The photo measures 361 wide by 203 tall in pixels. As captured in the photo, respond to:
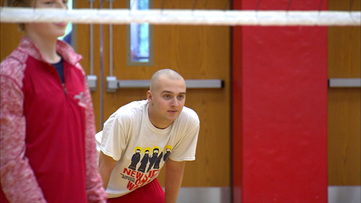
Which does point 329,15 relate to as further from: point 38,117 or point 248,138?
point 248,138

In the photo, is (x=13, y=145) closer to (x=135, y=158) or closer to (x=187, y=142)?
(x=135, y=158)

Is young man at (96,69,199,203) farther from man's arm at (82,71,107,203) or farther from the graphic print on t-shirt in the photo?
man's arm at (82,71,107,203)

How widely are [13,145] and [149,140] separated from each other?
1.17 metres

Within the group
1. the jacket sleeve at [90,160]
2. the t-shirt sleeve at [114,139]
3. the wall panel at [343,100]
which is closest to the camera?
the jacket sleeve at [90,160]

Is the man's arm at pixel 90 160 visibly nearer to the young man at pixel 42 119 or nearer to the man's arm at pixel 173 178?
the young man at pixel 42 119

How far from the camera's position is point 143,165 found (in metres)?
2.26

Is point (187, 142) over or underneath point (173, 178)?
over

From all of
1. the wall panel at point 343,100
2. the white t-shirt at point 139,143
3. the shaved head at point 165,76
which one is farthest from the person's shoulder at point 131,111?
the wall panel at point 343,100

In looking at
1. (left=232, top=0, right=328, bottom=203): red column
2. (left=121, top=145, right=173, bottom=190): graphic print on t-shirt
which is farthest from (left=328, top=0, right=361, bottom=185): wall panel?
(left=121, top=145, right=173, bottom=190): graphic print on t-shirt

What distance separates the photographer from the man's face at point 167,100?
2.17 metres

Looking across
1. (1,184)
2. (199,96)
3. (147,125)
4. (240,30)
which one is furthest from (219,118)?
(1,184)

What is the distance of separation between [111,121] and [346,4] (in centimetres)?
234

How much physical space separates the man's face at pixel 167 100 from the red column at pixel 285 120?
1089 millimetres

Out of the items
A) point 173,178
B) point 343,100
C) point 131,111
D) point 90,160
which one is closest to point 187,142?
point 173,178
